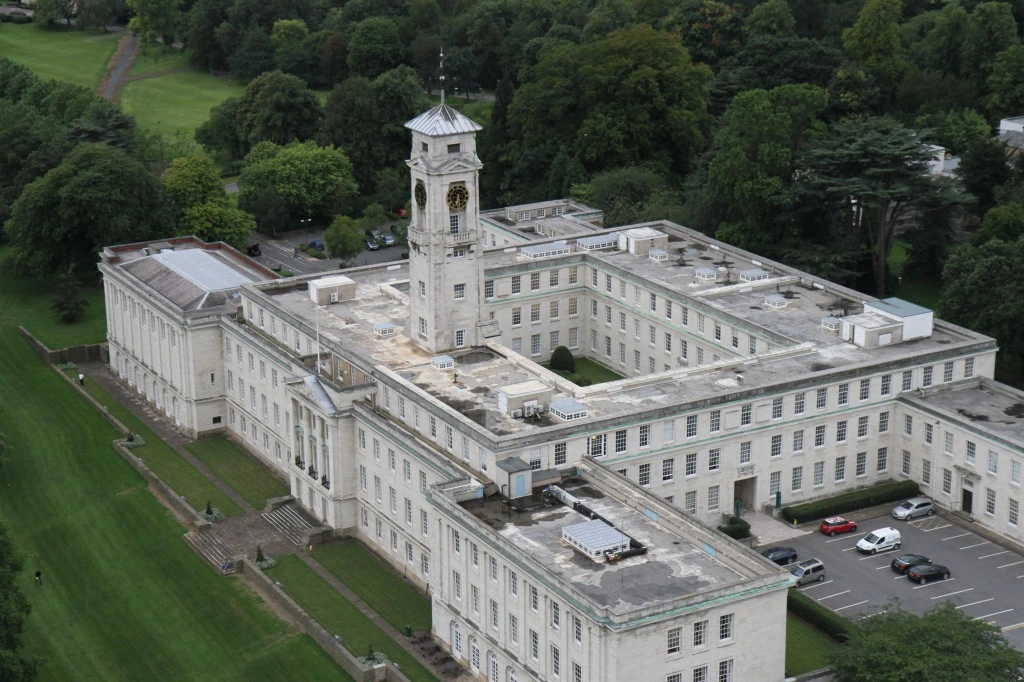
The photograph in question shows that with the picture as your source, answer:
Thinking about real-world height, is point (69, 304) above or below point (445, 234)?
below

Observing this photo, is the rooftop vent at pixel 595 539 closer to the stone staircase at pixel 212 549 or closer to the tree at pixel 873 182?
the stone staircase at pixel 212 549

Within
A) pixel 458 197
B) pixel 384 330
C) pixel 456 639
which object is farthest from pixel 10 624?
pixel 458 197

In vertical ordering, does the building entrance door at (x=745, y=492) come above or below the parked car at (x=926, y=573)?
above

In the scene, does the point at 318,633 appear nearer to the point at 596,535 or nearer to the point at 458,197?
the point at 596,535

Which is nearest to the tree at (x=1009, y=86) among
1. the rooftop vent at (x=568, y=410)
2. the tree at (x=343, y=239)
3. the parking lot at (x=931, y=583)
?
the tree at (x=343, y=239)

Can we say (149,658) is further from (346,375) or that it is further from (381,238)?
(381,238)

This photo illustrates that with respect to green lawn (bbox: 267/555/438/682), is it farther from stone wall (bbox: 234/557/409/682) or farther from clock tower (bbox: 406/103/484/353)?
clock tower (bbox: 406/103/484/353)
